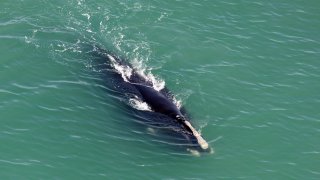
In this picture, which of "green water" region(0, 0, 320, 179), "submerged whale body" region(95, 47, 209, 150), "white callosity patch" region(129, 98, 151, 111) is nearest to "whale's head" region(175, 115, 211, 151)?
"submerged whale body" region(95, 47, 209, 150)

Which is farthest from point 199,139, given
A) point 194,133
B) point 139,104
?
point 139,104

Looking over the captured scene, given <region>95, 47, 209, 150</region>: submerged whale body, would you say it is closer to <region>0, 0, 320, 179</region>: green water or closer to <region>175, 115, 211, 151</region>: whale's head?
<region>175, 115, 211, 151</region>: whale's head

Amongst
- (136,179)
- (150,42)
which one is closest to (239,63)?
(150,42)

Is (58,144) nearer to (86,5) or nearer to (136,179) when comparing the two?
(136,179)

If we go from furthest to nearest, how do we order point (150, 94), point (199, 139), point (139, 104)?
point (150, 94)
point (139, 104)
point (199, 139)

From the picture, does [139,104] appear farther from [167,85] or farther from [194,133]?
[194,133]

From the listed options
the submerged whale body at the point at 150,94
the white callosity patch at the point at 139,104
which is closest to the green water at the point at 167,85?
Answer: the white callosity patch at the point at 139,104
